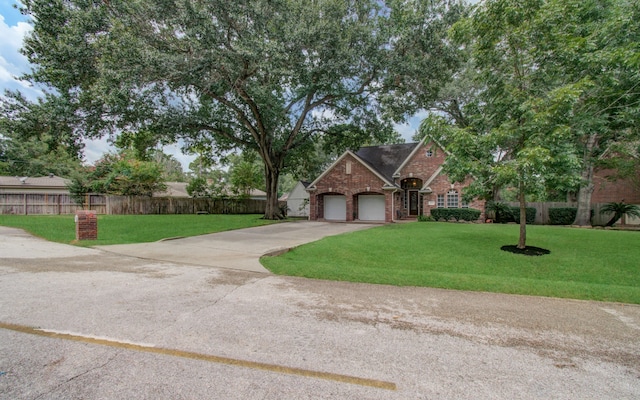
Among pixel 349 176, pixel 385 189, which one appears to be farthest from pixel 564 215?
pixel 349 176

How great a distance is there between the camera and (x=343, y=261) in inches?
349

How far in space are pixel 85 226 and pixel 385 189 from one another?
661 inches

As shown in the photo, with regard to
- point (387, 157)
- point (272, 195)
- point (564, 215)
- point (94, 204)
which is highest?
point (387, 157)

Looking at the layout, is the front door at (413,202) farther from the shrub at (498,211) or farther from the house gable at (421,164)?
the shrub at (498,211)

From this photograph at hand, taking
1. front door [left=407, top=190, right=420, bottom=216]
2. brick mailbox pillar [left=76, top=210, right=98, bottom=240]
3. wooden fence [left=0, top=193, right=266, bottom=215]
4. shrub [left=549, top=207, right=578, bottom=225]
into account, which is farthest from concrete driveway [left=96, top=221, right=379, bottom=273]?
shrub [left=549, top=207, right=578, bottom=225]

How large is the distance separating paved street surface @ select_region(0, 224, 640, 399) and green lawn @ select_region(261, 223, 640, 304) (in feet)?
2.36

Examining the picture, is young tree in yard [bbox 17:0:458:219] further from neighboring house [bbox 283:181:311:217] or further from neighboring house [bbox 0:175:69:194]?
neighboring house [bbox 0:175:69:194]

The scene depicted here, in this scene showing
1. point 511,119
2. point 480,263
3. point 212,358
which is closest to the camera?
point 212,358

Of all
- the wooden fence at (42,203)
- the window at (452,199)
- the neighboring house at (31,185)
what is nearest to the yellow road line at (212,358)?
the window at (452,199)

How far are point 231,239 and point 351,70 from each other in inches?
434

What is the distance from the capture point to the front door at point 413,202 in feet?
80.5

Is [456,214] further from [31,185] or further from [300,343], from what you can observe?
[31,185]

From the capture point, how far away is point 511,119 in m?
9.84

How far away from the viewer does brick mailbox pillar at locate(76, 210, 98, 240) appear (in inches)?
413
